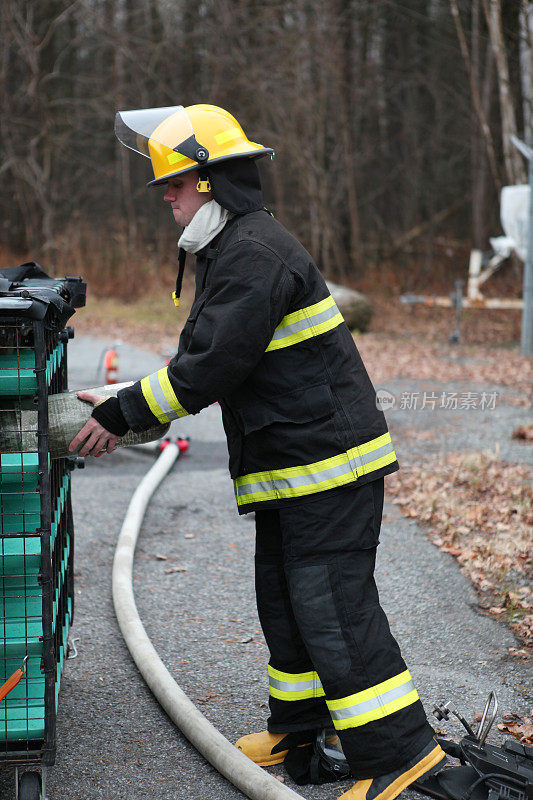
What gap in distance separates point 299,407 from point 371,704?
0.89m


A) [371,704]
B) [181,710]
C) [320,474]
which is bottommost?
[181,710]

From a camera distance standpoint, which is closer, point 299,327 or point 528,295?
point 299,327

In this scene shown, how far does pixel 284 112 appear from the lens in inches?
736

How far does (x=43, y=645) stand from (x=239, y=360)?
977 millimetres

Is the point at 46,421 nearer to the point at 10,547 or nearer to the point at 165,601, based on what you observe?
the point at 10,547

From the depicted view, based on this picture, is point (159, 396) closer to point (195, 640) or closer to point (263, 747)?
point (263, 747)

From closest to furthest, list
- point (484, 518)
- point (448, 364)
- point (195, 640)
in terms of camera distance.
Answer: point (195, 640) < point (484, 518) < point (448, 364)

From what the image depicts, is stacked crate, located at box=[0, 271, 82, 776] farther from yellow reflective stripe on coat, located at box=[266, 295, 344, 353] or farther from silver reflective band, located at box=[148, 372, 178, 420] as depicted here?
yellow reflective stripe on coat, located at box=[266, 295, 344, 353]

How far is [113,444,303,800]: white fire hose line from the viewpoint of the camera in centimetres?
260

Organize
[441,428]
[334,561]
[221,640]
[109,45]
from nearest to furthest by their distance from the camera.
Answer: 1. [334,561]
2. [221,640]
3. [441,428]
4. [109,45]

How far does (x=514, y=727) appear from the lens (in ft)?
10.2

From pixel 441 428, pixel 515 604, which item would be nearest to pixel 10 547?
pixel 515 604

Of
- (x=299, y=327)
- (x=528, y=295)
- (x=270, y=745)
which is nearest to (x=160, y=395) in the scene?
(x=299, y=327)

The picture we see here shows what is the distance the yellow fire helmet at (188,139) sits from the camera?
2.55m
